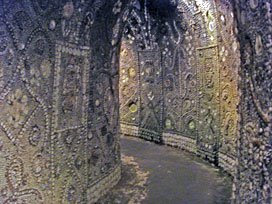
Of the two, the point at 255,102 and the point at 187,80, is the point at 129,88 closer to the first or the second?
the point at 187,80

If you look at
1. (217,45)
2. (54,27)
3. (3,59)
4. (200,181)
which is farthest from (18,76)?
(217,45)

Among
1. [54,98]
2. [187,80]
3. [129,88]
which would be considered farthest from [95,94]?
[129,88]

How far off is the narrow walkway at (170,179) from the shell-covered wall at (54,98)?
31 centimetres

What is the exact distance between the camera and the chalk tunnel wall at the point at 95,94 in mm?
1521

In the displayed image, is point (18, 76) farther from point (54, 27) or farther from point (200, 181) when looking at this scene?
point (200, 181)

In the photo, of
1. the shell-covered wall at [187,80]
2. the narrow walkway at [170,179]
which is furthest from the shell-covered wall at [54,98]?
the shell-covered wall at [187,80]

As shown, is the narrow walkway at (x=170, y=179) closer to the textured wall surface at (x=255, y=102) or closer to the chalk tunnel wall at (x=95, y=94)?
the chalk tunnel wall at (x=95, y=94)

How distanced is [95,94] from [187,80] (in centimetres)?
169

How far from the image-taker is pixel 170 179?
127 inches

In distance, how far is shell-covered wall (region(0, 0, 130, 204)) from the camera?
1973mm

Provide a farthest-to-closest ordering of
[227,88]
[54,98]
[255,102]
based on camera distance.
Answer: [227,88]
[54,98]
[255,102]

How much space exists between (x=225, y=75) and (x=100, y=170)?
4.26 feet

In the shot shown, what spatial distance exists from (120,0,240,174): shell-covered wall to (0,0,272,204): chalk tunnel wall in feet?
0.06

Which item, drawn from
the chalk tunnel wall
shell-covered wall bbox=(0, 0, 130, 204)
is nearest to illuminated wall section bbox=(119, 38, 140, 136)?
the chalk tunnel wall
